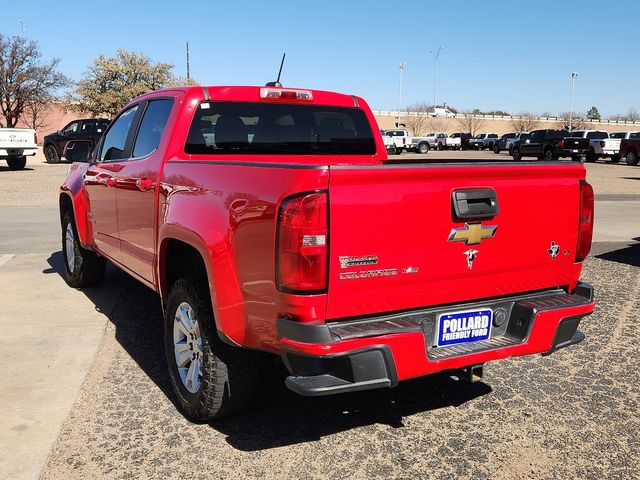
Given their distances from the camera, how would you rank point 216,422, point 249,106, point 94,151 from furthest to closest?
point 94,151, point 249,106, point 216,422

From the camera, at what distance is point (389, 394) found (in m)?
4.00

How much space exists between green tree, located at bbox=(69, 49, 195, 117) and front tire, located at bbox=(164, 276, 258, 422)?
56.2m

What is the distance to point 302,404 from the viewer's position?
3.84 m

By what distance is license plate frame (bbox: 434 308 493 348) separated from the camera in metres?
3.03

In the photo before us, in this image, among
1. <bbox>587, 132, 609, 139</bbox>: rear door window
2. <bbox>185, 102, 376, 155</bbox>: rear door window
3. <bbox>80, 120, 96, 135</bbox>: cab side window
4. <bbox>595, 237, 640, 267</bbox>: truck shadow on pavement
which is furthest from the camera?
<bbox>587, 132, 609, 139</bbox>: rear door window

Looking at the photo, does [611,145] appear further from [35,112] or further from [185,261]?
[35,112]

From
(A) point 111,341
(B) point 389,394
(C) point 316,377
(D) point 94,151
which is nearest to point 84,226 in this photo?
→ (D) point 94,151

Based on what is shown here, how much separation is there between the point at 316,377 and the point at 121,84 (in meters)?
61.3

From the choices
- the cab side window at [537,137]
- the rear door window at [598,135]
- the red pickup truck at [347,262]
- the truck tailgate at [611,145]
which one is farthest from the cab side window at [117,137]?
the rear door window at [598,135]

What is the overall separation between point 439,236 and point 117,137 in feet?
11.4

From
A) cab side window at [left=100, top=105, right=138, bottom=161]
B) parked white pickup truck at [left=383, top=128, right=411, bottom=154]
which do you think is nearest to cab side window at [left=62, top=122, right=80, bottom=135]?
parked white pickup truck at [left=383, top=128, right=411, bottom=154]

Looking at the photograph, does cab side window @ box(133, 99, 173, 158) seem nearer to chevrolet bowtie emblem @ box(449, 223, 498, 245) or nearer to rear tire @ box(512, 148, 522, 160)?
chevrolet bowtie emblem @ box(449, 223, 498, 245)

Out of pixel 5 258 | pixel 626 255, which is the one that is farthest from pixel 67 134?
pixel 626 255

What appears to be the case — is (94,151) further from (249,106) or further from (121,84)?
(121,84)
